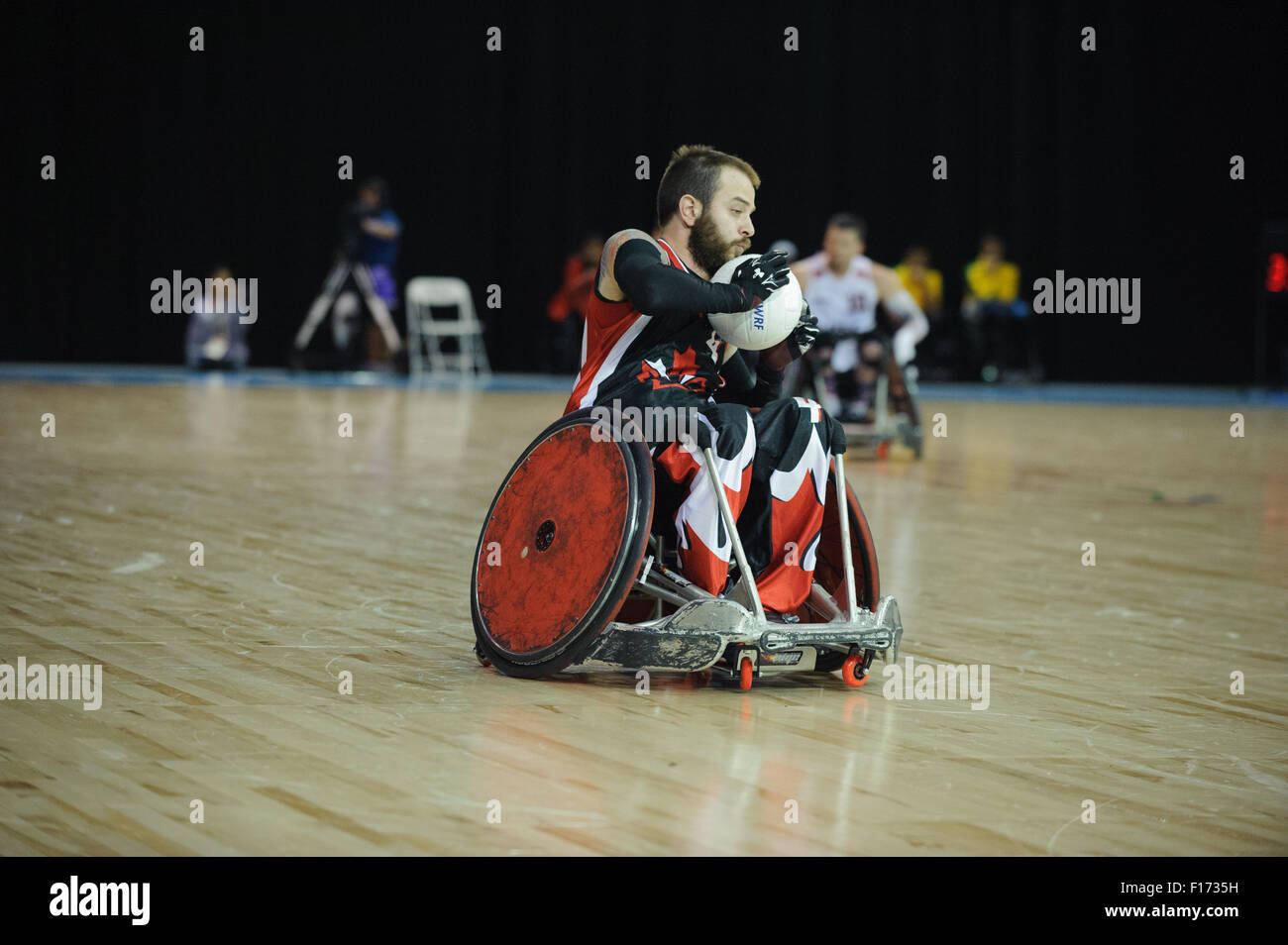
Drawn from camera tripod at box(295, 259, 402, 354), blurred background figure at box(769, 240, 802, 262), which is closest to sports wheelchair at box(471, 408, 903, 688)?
blurred background figure at box(769, 240, 802, 262)

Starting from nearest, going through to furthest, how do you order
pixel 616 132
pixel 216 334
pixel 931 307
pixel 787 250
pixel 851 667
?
pixel 851 667 → pixel 787 250 → pixel 931 307 → pixel 216 334 → pixel 616 132

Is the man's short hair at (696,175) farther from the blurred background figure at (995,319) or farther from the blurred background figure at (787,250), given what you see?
the blurred background figure at (995,319)

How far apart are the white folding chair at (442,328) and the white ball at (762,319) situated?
47.6 feet

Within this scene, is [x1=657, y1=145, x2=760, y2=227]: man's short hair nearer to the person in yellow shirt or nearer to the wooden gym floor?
the wooden gym floor

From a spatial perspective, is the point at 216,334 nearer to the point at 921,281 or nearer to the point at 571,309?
the point at 571,309

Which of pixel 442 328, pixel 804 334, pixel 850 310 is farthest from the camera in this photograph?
pixel 442 328

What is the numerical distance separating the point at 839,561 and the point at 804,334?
0.55m

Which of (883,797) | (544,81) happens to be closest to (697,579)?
(883,797)

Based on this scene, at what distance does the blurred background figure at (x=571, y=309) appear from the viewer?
720 inches

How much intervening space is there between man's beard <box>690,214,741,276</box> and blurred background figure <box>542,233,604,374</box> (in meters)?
13.4

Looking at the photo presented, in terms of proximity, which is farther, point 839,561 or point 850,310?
point 850,310

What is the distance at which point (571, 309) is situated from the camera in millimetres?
18984

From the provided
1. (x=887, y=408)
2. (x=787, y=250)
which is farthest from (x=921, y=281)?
(x=787, y=250)

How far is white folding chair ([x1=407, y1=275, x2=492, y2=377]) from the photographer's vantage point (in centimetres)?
1850
